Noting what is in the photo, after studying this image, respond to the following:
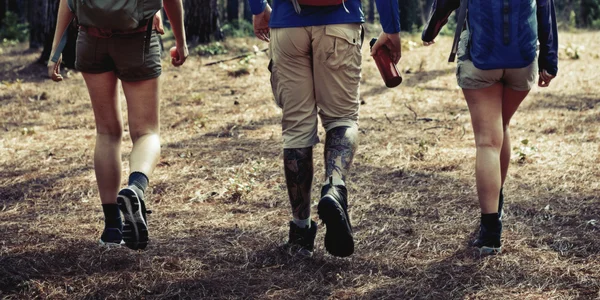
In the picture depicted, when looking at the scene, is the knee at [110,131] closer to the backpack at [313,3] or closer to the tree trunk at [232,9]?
the backpack at [313,3]

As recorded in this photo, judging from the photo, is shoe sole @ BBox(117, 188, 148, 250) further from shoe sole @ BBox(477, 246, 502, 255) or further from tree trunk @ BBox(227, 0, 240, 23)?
tree trunk @ BBox(227, 0, 240, 23)

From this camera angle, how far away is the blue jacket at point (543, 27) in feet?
12.2

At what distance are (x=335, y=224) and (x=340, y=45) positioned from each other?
89 centimetres

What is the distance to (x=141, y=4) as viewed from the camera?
11.7 feet

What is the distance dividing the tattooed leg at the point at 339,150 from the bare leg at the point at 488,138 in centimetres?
68

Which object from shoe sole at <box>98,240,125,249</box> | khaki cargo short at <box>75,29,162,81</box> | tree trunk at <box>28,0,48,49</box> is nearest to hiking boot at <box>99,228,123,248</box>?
shoe sole at <box>98,240,125,249</box>

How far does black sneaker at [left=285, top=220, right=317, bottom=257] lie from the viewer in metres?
3.87

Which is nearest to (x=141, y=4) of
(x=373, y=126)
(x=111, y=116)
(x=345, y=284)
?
(x=111, y=116)

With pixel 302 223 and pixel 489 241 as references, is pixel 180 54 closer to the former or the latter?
pixel 302 223

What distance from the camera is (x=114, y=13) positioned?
349 centimetres

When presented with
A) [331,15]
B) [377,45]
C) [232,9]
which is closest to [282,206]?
[377,45]

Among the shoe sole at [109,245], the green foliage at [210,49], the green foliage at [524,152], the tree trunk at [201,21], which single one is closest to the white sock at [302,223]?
the shoe sole at [109,245]

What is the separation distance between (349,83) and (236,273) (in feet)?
3.71

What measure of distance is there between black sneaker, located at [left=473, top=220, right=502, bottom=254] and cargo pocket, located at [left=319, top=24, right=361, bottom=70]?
1.16 metres
